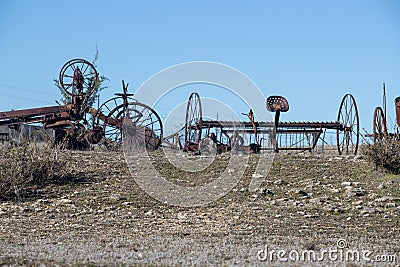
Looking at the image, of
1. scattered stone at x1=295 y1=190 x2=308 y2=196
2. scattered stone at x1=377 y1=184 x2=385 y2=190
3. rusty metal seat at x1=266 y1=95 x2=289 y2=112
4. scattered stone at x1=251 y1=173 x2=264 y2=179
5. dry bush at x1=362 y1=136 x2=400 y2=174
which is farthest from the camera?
rusty metal seat at x1=266 y1=95 x2=289 y2=112

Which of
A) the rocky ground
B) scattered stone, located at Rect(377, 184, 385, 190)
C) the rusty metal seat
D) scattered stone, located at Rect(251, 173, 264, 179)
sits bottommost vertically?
the rocky ground

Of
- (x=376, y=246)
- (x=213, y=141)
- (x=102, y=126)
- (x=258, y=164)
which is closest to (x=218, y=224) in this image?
(x=376, y=246)

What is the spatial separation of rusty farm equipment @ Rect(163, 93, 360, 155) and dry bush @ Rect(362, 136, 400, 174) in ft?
11.4

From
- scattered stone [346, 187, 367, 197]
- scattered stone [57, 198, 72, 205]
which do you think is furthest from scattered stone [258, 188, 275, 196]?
scattered stone [57, 198, 72, 205]

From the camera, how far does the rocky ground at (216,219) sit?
7.89 meters

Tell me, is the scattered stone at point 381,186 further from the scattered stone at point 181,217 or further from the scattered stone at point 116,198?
the scattered stone at point 116,198

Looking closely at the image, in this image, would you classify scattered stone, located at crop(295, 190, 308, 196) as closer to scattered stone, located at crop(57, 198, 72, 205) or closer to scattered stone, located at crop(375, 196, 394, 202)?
scattered stone, located at crop(375, 196, 394, 202)

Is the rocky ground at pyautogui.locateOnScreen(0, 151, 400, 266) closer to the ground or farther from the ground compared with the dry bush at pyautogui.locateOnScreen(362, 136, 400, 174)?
closer to the ground

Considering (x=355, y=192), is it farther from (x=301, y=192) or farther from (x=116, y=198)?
(x=116, y=198)

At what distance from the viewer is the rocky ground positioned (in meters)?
7.89

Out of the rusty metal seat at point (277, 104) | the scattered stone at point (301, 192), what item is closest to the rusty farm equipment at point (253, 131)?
the rusty metal seat at point (277, 104)

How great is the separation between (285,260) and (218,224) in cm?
316

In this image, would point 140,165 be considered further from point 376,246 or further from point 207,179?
point 376,246

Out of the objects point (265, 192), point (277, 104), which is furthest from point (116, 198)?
point (277, 104)
